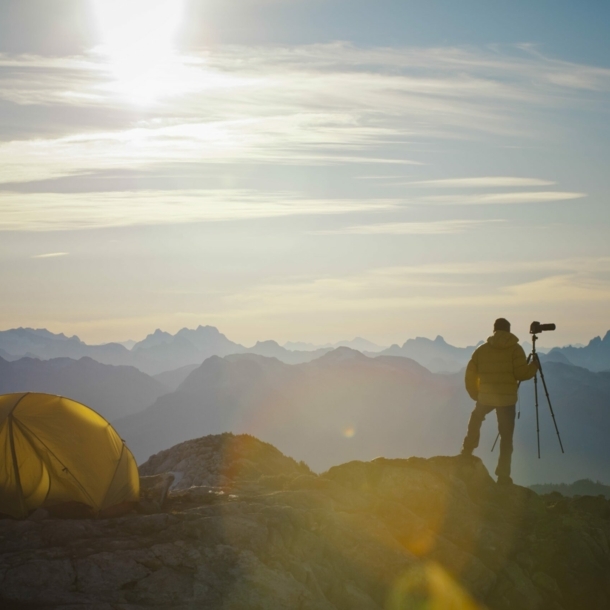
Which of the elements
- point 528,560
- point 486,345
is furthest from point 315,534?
point 486,345

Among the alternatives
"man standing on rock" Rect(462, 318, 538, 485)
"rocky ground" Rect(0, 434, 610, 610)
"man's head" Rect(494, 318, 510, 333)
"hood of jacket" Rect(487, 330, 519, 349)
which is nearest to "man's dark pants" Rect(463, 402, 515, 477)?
A: "man standing on rock" Rect(462, 318, 538, 485)

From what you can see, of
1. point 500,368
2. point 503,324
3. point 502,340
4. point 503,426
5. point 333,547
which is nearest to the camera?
point 333,547

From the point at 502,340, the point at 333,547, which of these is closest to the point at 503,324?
the point at 502,340

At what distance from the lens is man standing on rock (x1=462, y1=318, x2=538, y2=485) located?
68.4ft

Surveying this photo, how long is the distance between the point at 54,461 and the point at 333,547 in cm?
722

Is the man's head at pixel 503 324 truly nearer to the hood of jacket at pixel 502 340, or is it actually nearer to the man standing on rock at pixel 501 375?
the man standing on rock at pixel 501 375

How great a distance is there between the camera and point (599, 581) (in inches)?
740

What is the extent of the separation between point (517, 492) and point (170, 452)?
594 inches

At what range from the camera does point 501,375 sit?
20969 millimetres

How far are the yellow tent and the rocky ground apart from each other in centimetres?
72

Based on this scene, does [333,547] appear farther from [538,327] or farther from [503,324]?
[538,327]

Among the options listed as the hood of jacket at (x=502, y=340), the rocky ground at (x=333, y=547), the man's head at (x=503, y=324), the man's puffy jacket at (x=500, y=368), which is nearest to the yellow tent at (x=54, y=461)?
the rocky ground at (x=333, y=547)

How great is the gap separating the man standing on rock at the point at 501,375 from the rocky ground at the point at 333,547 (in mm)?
2136

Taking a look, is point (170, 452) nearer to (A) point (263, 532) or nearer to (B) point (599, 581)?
(A) point (263, 532)
